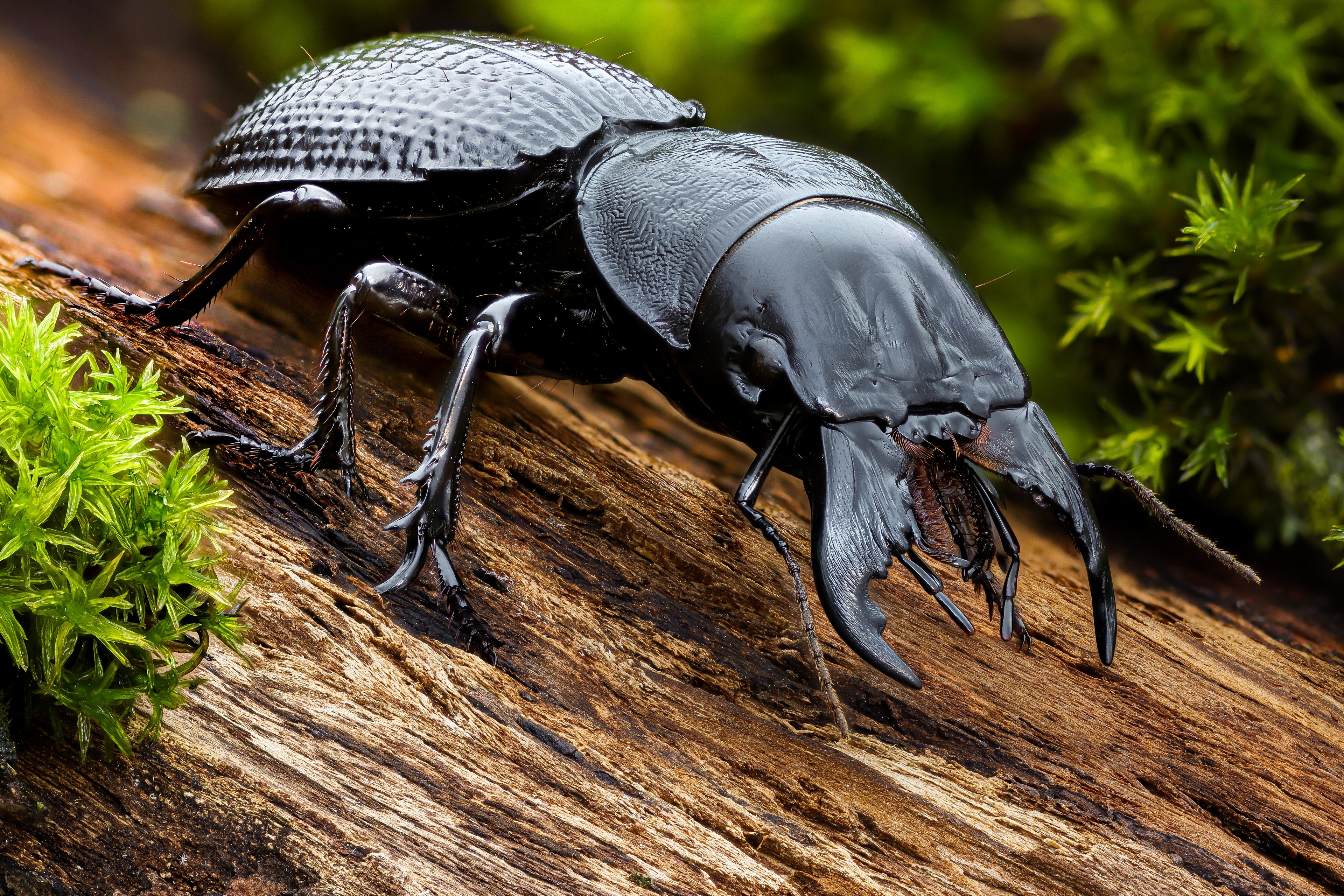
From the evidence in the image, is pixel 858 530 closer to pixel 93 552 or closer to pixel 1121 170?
pixel 93 552

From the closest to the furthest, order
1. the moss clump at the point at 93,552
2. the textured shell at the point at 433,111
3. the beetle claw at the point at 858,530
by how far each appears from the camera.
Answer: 1. the moss clump at the point at 93,552
2. the beetle claw at the point at 858,530
3. the textured shell at the point at 433,111

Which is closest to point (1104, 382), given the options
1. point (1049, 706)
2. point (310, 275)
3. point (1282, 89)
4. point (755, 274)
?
point (1282, 89)

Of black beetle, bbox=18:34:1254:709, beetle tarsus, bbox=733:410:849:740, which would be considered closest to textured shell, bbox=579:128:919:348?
black beetle, bbox=18:34:1254:709

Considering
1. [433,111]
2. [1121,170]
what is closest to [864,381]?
[433,111]

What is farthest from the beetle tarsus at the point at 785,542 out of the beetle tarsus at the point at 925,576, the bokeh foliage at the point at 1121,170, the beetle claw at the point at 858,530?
→ the bokeh foliage at the point at 1121,170

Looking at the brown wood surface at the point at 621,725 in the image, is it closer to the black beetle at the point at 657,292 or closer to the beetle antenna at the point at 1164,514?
A: the black beetle at the point at 657,292
